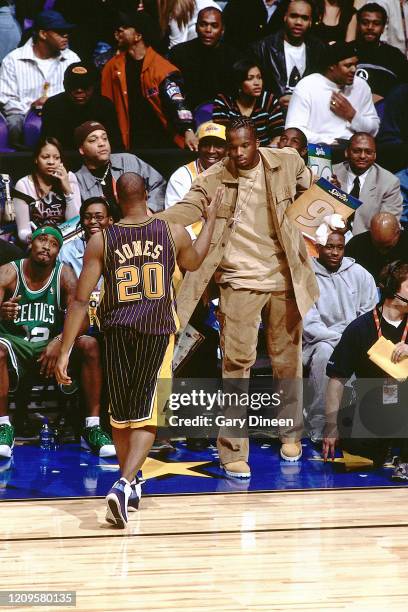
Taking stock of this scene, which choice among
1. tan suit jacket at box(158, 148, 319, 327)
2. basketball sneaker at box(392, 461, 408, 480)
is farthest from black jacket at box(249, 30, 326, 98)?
basketball sneaker at box(392, 461, 408, 480)

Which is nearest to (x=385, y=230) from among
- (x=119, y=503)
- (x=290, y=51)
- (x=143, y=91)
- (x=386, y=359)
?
(x=386, y=359)

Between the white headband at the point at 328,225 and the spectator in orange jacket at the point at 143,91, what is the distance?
1317 millimetres

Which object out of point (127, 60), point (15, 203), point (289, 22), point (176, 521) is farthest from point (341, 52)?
point (176, 521)

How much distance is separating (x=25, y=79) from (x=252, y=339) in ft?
9.32

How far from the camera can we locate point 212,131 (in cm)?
705

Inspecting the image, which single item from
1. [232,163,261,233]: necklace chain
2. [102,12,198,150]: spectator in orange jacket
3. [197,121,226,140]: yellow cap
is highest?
[102,12,198,150]: spectator in orange jacket

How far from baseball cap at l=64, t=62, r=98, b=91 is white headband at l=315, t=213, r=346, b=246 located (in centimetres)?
198

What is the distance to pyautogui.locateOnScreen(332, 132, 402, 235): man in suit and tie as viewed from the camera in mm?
7586

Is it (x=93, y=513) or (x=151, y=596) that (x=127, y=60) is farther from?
(x=151, y=596)

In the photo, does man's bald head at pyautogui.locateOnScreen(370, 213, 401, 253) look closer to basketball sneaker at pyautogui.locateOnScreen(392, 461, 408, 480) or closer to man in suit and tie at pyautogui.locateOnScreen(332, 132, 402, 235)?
man in suit and tie at pyautogui.locateOnScreen(332, 132, 402, 235)

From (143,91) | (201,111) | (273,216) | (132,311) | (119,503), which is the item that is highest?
(143,91)

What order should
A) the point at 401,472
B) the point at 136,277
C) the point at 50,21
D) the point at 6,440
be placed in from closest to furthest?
the point at 136,277 < the point at 401,472 < the point at 6,440 < the point at 50,21

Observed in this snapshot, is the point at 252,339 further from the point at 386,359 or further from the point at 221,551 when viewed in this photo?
the point at 221,551

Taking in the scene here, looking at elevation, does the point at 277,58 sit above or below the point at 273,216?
above
